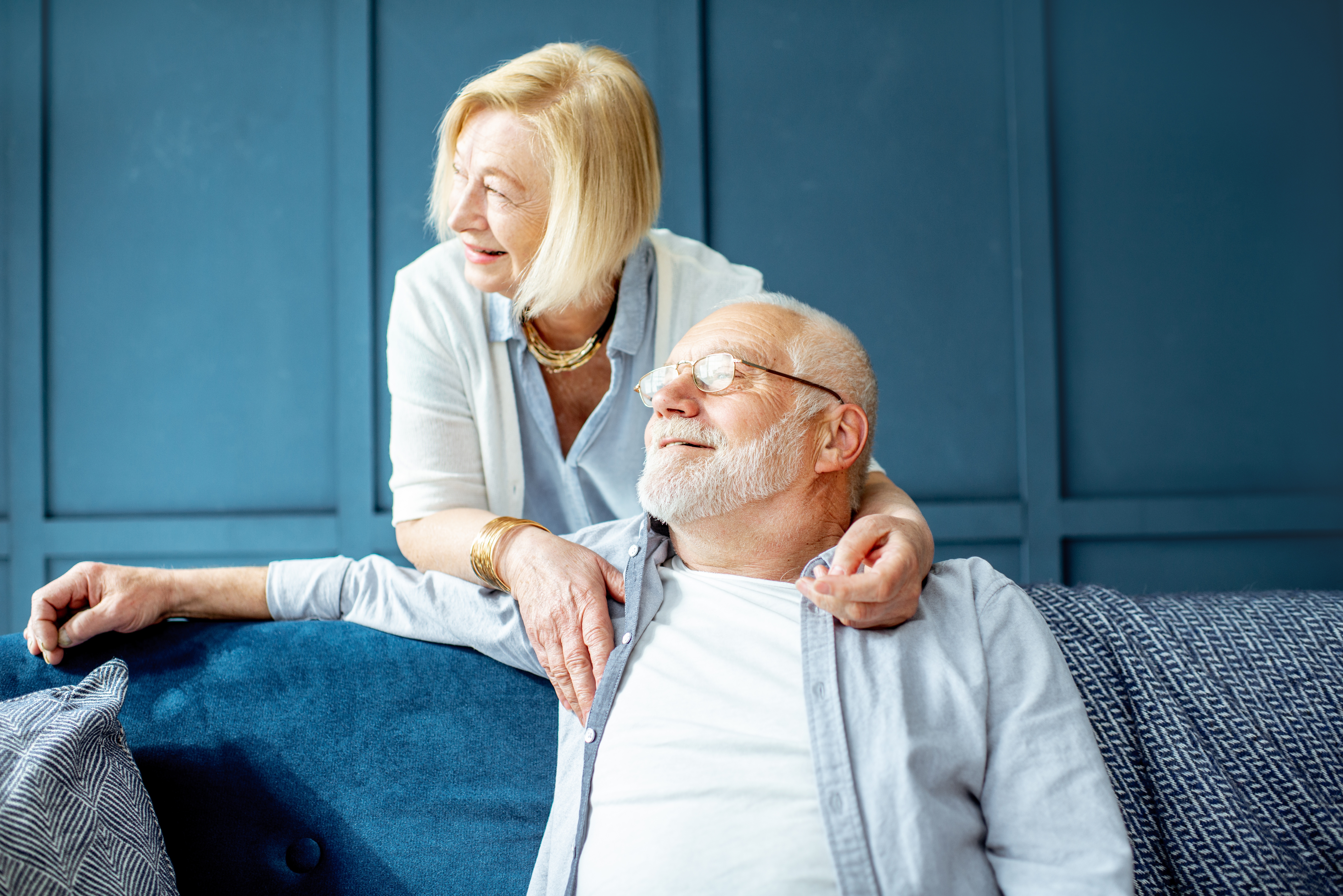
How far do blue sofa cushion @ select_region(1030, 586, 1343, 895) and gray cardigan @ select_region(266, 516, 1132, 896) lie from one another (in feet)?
0.59

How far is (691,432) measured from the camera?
4.08 feet

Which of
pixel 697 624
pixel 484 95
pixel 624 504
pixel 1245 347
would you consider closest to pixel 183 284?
pixel 484 95

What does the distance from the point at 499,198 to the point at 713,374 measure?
1.85 ft

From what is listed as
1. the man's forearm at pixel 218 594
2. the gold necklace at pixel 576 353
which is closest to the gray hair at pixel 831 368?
the gold necklace at pixel 576 353

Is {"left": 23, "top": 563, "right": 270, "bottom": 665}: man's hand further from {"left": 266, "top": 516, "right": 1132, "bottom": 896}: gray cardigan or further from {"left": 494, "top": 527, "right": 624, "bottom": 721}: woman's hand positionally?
{"left": 266, "top": 516, "right": 1132, "bottom": 896}: gray cardigan

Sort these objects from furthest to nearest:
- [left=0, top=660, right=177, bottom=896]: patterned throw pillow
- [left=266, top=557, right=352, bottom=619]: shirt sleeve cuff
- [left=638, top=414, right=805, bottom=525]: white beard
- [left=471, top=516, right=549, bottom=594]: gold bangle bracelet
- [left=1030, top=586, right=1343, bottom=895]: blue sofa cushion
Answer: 1. [left=266, top=557, right=352, bottom=619]: shirt sleeve cuff
2. [left=471, top=516, right=549, bottom=594]: gold bangle bracelet
3. [left=638, top=414, right=805, bottom=525]: white beard
4. [left=1030, top=586, right=1343, bottom=895]: blue sofa cushion
5. [left=0, top=660, right=177, bottom=896]: patterned throw pillow

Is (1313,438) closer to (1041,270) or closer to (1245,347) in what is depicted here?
(1245,347)

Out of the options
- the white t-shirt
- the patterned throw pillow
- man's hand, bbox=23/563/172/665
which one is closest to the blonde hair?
the white t-shirt

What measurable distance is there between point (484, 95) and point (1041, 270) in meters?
1.94

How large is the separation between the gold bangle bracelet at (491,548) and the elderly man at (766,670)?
0.03 meters

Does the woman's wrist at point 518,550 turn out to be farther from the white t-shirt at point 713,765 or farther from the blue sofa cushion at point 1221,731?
the blue sofa cushion at point 1221,731

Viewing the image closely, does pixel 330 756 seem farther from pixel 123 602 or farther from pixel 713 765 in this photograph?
pixel 713 765

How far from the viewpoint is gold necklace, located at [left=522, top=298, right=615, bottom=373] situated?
5.44 ft

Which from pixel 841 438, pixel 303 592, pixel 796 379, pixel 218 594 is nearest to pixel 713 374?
pixel 796 379
